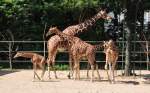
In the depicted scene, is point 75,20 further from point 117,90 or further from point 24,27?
point 117,90

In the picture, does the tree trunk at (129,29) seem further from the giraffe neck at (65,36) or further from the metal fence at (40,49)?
the metal fence at (40,49)

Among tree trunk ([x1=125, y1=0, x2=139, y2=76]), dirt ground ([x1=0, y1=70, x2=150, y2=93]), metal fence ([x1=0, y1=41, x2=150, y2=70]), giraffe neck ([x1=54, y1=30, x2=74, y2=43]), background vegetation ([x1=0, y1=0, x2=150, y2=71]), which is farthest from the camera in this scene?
background vegetation ([x1=0, y1=0, x2=150, y2=71])

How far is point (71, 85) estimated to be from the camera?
1544 centimetres

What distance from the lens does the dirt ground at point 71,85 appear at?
47.2ft

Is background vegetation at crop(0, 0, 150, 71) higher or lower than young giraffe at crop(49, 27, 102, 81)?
higher

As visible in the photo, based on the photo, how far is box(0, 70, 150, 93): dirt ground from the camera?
47.2 ft

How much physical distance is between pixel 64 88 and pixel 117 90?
1.50 meters

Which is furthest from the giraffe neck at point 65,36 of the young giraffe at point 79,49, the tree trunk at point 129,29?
the tree trunk at point 129,29

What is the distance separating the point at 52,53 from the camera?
17.0 metres

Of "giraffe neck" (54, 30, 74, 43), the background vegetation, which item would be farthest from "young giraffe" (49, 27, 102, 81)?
the background vegetation

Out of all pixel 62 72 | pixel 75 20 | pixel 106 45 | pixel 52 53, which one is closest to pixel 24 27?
pixel 75 20

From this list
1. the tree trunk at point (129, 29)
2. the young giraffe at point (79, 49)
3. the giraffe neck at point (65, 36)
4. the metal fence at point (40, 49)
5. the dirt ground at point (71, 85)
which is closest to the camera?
the dirt ground at point (71, 85)

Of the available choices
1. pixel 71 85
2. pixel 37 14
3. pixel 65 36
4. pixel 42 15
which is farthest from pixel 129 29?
pixel 37 14

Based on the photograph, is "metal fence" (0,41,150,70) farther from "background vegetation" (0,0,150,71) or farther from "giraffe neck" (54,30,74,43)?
"giraffe neck" (54,30,74,43)
